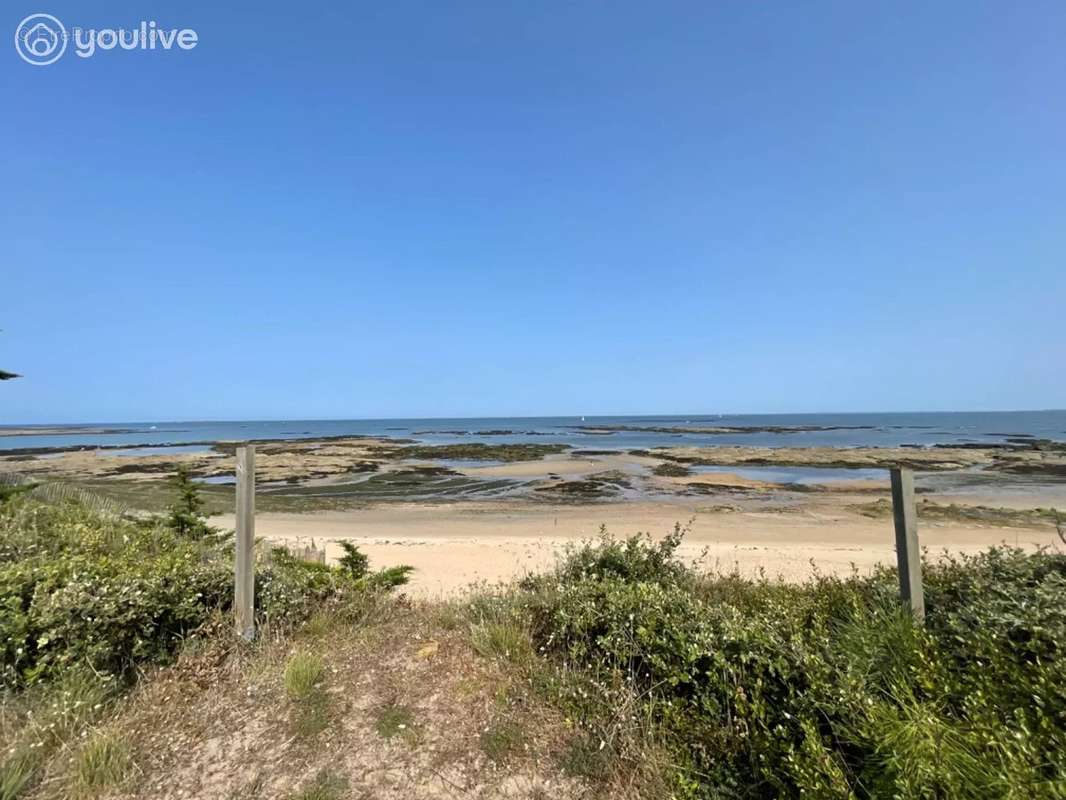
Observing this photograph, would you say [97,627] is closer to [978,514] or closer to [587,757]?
[587,757]

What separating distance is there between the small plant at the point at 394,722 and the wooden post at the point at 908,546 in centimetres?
370

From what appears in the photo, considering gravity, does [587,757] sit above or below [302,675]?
below

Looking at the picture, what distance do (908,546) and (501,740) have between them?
3.25 metres

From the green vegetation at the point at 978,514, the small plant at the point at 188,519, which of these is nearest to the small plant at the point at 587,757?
the small plant at the point at 188,519

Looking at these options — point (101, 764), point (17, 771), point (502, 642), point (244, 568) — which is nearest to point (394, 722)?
point (502, 642)

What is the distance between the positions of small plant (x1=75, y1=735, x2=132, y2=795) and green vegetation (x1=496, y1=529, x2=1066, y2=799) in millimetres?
2635

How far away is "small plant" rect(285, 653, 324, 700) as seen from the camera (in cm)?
353

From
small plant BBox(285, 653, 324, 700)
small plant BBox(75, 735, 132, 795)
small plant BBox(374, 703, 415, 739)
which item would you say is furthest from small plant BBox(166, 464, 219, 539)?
→ small plant BBox(374, 703, 415, 739)

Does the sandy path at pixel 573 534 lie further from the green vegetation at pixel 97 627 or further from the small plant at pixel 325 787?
the small plant at pixel 325 787

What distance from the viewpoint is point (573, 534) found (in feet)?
52.2

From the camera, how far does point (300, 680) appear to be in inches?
141

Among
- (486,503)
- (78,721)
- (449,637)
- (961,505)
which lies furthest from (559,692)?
(961,505)

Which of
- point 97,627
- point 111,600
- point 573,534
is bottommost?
point 573,534

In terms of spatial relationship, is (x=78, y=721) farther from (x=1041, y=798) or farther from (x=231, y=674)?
(x=1041, y=798)
